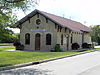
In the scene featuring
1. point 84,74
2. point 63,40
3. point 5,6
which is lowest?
point 84,74

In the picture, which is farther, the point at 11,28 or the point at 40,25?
the point at 40,25

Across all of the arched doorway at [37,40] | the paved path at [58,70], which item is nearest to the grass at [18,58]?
the paved path at [58,70]

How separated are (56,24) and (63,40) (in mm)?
3227

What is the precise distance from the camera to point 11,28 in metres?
13.3

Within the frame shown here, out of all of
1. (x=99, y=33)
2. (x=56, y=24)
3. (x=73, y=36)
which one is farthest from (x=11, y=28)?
(x=99, y=33)

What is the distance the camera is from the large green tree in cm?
1284

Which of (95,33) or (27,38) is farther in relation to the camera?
(95,33)

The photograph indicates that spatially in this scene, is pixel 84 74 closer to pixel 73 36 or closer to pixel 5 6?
pixel 5 6

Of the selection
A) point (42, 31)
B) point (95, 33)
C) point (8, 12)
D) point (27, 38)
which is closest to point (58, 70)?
point (8, 12)

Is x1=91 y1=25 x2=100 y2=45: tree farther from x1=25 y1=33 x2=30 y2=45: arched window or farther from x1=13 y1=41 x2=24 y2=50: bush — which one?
x1=13 y1=41 x2=24 y2=50: bush

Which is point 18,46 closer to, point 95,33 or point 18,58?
point 18,58

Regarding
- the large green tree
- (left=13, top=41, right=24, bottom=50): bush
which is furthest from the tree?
the large green tree

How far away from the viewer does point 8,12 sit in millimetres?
13703

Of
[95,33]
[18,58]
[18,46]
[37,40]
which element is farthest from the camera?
[95,33]
